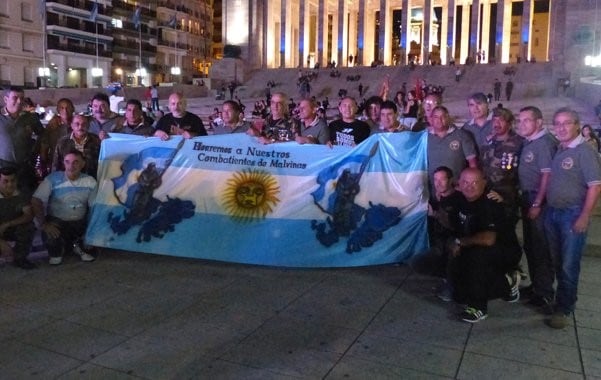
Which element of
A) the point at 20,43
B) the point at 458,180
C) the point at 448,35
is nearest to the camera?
the point at 458,180

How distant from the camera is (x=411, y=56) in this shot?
5303 centimetres

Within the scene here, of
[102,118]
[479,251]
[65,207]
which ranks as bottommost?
[479,251]

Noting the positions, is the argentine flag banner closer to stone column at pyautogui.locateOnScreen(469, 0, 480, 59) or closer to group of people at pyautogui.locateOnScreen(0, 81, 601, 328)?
group of people at pyautogui.locateOnScreen(0, 81, 601, 328)

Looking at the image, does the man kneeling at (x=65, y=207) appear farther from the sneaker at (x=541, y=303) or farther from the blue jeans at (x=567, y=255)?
the blue jeans at (x=567, y=255)

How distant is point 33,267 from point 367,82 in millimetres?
40039

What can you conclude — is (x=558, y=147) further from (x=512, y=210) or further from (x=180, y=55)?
(x=180, y=55)

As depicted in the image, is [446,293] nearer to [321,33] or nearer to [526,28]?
[526,28]

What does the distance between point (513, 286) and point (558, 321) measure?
602 millimetres

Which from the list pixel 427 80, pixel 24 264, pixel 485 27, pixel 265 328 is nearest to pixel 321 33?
pixel 485 27

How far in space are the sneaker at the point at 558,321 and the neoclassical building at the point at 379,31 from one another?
46.1 m

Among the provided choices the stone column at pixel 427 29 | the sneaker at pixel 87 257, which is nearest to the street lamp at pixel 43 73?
the stone column at pixel 427 29

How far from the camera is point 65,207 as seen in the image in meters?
6.55

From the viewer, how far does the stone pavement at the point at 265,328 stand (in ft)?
12.9

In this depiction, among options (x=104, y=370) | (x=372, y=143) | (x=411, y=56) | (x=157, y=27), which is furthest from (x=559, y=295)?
(x=157, y=27)
